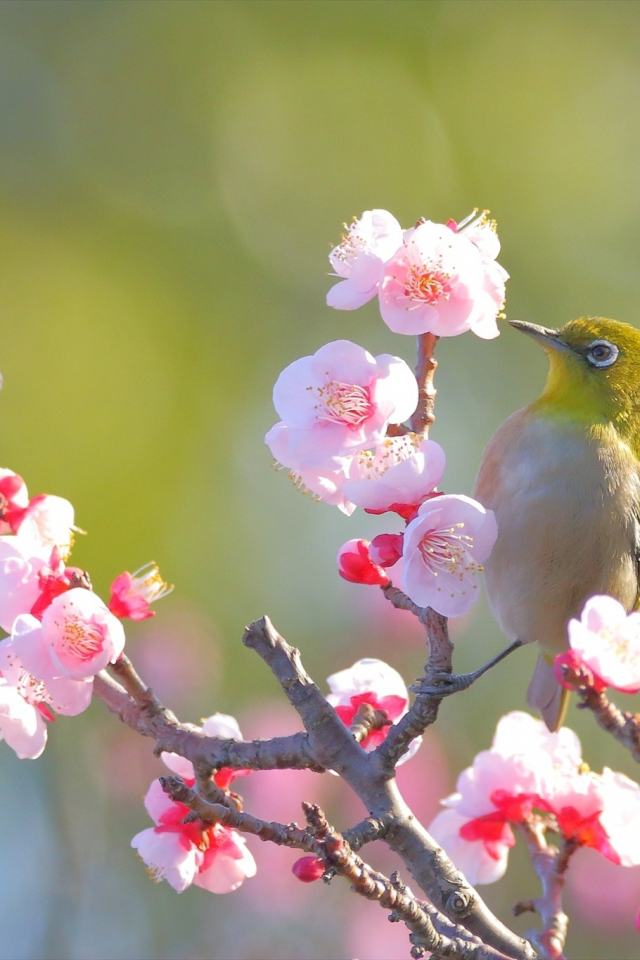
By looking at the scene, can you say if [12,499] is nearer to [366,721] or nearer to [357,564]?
[357,564]

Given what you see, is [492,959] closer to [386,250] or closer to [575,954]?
[386,250]

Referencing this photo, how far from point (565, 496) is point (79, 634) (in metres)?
1.37

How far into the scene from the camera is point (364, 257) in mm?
1885

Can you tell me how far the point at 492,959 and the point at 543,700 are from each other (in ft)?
5.30

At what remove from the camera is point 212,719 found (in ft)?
6.59

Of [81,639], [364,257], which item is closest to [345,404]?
[364,257]

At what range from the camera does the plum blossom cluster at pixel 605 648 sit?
1572 mm

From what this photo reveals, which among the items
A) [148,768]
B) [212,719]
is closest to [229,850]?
[212,719]

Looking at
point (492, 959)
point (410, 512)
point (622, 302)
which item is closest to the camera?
point (492, 959)

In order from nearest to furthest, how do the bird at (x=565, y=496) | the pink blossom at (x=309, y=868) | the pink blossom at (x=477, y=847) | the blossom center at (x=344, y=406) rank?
the pink blossom at (x=309, y=868) → the blossom center at (x=344, y=406) → the pink blossom at (x=477, y=847) → the bird at (x=565, y=496)

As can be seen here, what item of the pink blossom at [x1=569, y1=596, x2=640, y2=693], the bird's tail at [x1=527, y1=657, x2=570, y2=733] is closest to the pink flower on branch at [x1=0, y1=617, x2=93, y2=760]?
the pink blossom at [x1=569, y1=596, x2=640, y2=693]

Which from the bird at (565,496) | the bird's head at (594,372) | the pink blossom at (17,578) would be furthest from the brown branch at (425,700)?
the bird's head at (594,372)

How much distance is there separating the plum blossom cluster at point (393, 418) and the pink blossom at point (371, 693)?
280mm

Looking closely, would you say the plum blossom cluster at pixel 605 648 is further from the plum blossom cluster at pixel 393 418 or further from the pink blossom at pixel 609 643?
the plum blossom cluster at pixel 393 418
